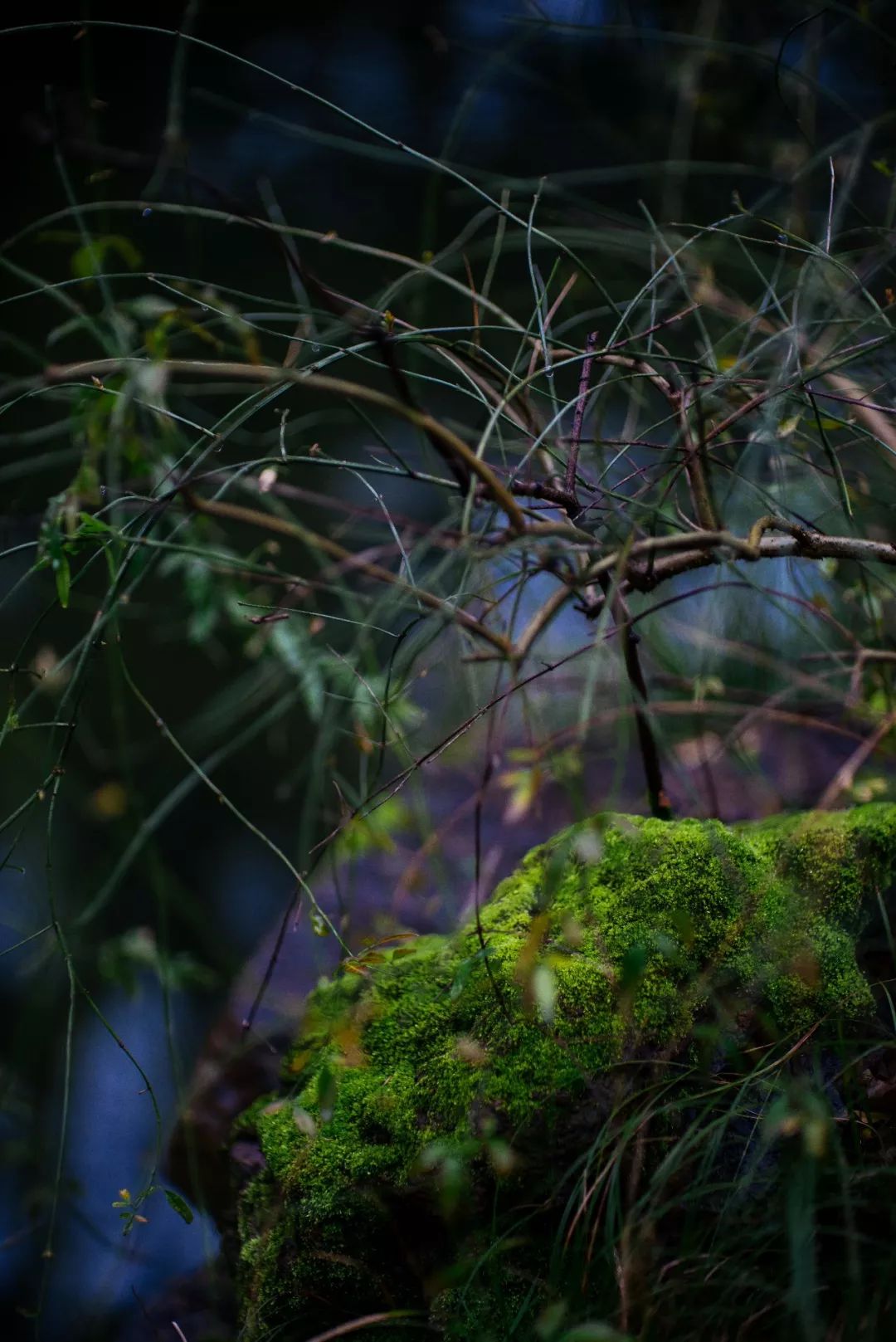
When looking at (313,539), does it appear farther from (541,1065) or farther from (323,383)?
(541,1065)

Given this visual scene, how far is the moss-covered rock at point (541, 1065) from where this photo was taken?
46.3 inches

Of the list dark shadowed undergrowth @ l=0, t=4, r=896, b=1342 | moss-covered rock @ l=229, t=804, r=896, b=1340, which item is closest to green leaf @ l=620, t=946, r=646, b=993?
dark shadowed undergrowth @ l=0, t=4, r=896, b=1342

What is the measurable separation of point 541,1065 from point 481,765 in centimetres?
134

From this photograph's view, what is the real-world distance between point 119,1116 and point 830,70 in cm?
476

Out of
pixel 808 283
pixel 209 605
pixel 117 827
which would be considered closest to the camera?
pixel 808 283

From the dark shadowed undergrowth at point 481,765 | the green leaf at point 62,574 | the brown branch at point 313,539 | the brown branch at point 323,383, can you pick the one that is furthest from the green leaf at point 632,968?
the green leaf at point 62,574

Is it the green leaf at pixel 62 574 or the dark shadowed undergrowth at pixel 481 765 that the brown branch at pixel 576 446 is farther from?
the green leaf at pixel 62 574

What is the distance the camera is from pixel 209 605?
228 centimetres

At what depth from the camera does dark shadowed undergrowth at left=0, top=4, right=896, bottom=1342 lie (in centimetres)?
108

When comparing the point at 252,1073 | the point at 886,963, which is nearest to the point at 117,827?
the point at 252,1073

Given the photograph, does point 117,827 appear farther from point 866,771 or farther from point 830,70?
point 830,70

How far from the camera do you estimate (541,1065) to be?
1213mm

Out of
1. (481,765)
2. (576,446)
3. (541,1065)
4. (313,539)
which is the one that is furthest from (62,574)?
(481,765)

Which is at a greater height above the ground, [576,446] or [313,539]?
[576,446]
